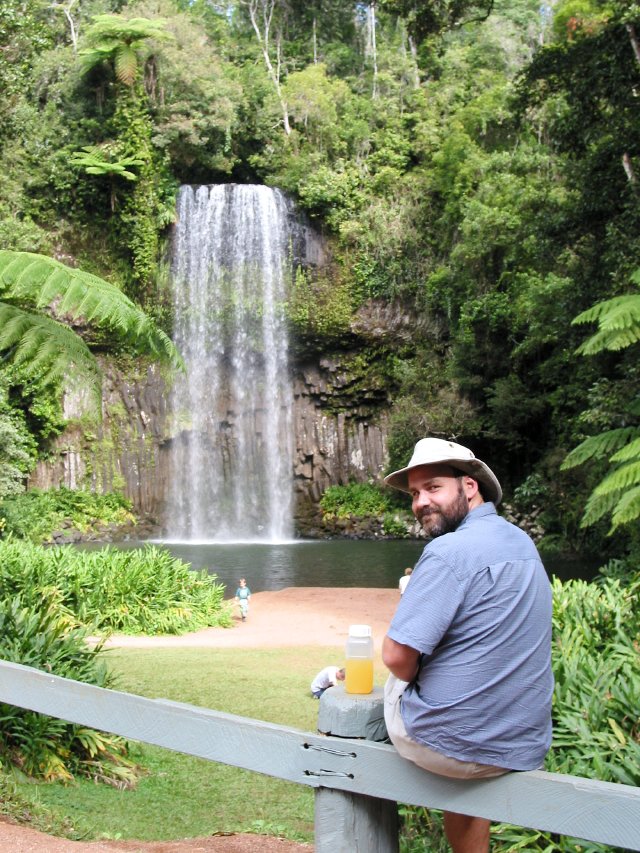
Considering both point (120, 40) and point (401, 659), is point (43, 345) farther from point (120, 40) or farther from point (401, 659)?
point (120, 40)

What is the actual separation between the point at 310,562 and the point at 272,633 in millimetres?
8015

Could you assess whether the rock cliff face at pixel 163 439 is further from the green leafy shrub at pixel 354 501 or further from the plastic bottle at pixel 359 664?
the plastic bottle at pixel 359 664

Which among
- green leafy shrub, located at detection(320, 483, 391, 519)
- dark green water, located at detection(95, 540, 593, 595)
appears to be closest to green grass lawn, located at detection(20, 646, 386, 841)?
dark green water, located at detection(95, 540, 593, 595)

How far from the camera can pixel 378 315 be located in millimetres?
26656

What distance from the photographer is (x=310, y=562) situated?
778 inches

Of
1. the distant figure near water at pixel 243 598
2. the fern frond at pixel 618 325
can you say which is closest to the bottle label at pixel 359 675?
the fern frond at pixel 618 325

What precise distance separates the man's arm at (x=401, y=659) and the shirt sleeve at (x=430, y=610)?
2 centimetres

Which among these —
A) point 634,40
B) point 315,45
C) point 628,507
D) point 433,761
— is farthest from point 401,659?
point 315,45

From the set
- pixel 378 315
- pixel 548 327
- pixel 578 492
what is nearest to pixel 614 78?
pixel 548 327

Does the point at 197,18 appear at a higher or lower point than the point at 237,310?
higher

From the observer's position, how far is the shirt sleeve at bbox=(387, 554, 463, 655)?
7.32 ft

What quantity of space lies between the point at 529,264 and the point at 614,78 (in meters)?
9.86

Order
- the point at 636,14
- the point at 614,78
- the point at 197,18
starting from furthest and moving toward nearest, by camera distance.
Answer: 1. the point at 197,18
2. the point at 614,78
3. the point at 636,14

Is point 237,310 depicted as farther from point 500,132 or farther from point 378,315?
point 500,132
